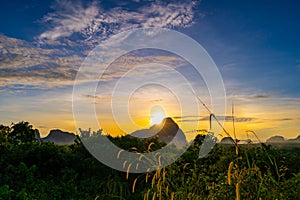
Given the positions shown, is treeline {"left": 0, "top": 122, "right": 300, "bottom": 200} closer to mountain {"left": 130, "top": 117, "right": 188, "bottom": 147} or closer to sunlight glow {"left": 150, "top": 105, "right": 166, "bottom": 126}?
mountain {"left": 130, "top": 117, "right": 188, "bottom": 147}

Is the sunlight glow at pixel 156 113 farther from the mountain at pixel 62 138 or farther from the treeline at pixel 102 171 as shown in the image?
the mountain at pixel 62 138

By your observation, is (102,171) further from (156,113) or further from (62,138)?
(62,138)

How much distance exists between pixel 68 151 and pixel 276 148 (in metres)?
5.86

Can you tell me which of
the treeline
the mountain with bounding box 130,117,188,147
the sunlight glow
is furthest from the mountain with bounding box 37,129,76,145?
the sunlight glow

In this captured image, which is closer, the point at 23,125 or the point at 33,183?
the point at 33,183

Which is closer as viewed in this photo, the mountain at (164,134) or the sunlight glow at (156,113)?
the sunlight glow at (156,113)

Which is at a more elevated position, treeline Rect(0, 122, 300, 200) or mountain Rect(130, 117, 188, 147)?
mountain Rect(130, 117, 188, 147)

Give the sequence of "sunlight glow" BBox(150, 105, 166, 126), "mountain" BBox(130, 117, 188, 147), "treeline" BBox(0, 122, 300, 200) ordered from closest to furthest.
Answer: "treeline" BBox(0, 122, 300, 200)
"sunlight glow" BBox(150, 105, 166, 126)
"mountain" BBox(130, 117, 188, 147)

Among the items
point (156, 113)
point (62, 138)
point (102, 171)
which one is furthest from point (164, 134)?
point (62, 138)

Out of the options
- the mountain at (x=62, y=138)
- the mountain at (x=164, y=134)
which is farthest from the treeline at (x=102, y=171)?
the mountain at (x=62, y=138)

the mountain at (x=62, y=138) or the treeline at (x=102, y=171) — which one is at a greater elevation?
the mountain at (x=62, y=138)

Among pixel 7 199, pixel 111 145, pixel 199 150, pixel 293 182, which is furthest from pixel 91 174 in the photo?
pixel 293 182

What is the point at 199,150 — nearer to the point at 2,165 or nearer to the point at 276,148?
the point at 276,148

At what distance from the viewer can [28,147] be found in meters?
11.2
